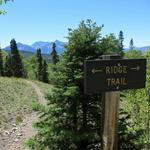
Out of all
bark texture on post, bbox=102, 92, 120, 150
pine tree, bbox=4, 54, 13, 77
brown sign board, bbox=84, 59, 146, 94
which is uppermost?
pine tree, bbox=4, 54, 13, 77

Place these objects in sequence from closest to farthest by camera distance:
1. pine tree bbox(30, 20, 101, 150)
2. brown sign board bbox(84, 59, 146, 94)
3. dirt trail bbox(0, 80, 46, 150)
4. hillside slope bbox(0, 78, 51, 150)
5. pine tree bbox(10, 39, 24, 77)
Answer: brown sign board bbox(84, 59, 146, 94) < pine tree bbox(30, 20, 101, 150) < dirt trail bbox(0, 80, 46, 150) < hillside slope bbox(0, 78, 51, 150) < pine tree bbox(10, 39, 24, 77)

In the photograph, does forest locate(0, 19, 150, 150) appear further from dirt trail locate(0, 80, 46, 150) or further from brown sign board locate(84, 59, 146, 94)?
dirt trail locate(0, 80, 46, 150)

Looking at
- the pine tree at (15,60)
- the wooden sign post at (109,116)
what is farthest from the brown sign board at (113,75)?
the pine tree at (15,60)

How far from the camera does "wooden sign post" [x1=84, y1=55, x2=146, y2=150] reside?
671 centimetres

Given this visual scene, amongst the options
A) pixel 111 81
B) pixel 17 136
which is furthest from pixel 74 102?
pixel 17 136

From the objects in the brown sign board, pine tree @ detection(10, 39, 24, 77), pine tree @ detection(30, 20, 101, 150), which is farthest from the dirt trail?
pine tree @ detection(10, 39, 24, 77)

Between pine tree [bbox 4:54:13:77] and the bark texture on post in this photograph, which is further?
pine tree [bbox 4:54:13:77]

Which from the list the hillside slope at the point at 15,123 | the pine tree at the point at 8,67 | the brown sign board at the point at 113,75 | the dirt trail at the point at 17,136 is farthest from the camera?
the pine tree at the point at 8,67

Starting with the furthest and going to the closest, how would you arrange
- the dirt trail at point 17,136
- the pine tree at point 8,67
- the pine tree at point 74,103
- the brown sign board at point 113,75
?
the pine tree at point 8,67
the dirt trail at point 17,136
the pine tree at point 74,103
the brown sign board at point 113,75

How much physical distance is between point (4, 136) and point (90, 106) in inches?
477

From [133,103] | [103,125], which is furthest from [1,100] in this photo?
[103,125]

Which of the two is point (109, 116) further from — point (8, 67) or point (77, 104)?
point (8, 67)

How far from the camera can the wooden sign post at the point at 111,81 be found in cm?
671

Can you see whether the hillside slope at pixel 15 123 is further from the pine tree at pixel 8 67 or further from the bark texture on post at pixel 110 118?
the pine tree at pixel 8 67
